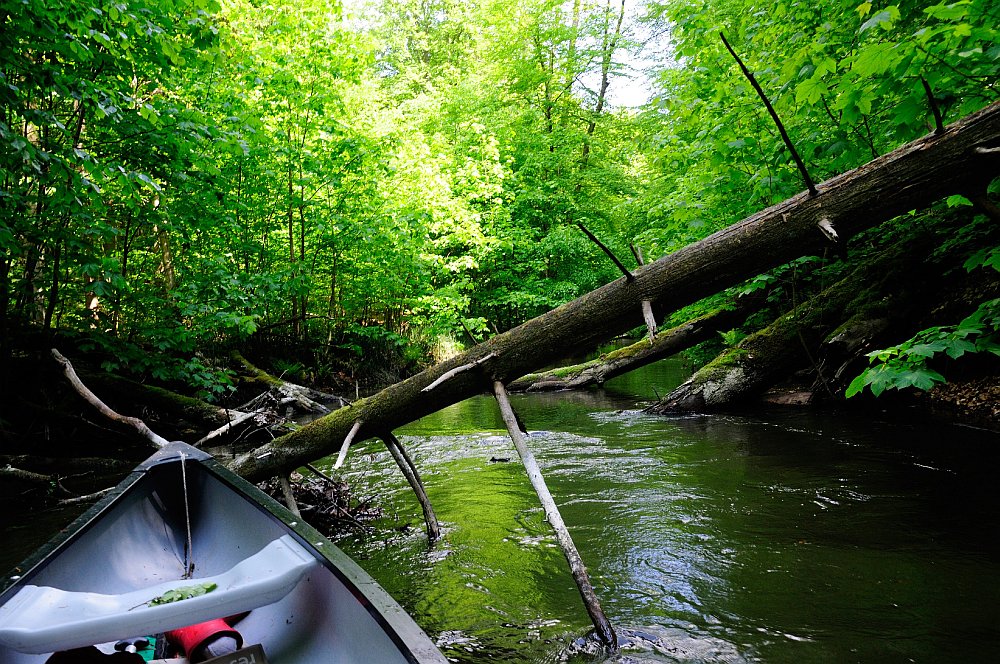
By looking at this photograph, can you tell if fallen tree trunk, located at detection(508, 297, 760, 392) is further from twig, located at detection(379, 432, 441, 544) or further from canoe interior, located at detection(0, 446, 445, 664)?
canoe interior, located at detection(0, 446, 445, 664)

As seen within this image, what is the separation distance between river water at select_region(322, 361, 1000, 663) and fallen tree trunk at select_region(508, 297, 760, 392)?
5.82 ft

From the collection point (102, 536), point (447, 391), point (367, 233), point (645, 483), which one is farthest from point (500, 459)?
point (367, 233)

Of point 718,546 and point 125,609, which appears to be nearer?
point 125,609

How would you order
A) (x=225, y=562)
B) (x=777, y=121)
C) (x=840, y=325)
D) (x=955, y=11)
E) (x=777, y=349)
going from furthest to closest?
(x=777, y=349) → (x=840, y=325) → (x=225, y=562) → (x=777, y=121) → (x=955, y=11)

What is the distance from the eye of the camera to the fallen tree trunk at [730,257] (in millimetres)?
2414

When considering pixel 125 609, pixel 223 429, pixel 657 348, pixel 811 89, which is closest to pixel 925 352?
pixel 811 89

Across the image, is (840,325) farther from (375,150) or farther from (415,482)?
(375,150)

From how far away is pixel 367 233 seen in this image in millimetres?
10648

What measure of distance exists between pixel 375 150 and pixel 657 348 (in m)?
6.84

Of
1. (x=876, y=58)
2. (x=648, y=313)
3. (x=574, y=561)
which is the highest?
(x=876, y=58)

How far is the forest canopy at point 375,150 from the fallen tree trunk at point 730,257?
0.73ft

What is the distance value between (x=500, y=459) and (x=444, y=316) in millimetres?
6846

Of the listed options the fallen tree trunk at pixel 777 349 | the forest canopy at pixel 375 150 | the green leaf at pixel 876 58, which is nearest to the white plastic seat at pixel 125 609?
the forest canopy at pixel 375 150

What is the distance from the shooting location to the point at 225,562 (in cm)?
290
